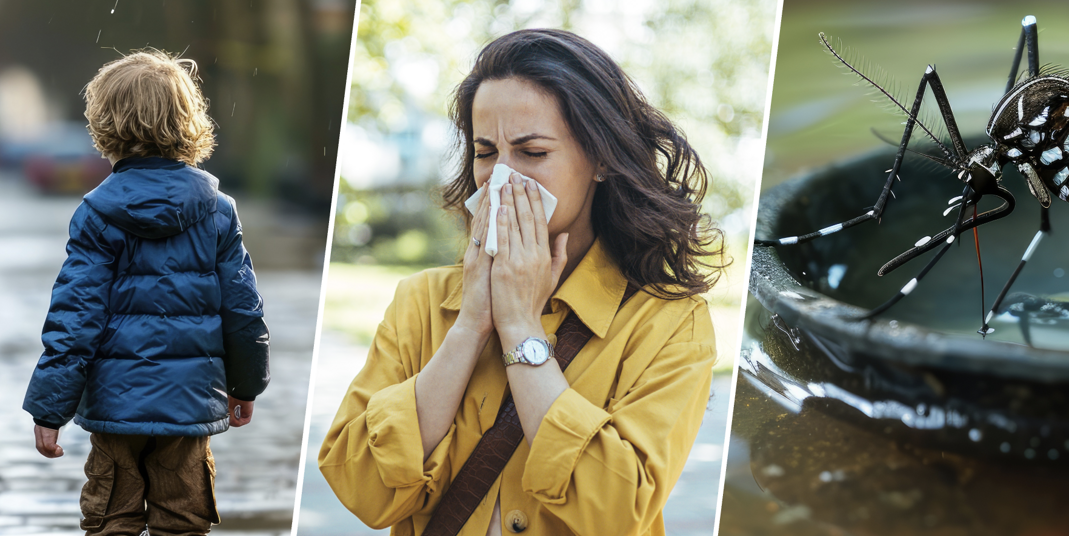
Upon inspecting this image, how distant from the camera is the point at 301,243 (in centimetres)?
399

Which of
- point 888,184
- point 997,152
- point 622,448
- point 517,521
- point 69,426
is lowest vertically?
point 69,426

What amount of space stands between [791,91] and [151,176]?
1.74 meters

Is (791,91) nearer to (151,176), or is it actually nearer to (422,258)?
(422,258)

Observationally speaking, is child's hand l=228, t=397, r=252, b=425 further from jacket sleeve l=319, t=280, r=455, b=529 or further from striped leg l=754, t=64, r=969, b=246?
striped leg l=754, t=64, r=969, b=246

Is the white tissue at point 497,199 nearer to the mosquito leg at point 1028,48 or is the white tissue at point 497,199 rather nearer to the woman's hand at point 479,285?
the woman's hand at point 479,285

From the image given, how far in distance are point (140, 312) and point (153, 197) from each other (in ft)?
0.84

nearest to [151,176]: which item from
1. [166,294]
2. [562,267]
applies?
[166,294]

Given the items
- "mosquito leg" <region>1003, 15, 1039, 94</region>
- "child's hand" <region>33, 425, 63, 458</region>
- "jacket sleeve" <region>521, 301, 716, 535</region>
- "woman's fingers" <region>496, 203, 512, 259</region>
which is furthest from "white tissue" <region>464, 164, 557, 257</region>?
"mosquito leg" <region>1003, 15, 1039, 94</region>

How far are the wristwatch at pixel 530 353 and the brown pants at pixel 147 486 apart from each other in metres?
0.78

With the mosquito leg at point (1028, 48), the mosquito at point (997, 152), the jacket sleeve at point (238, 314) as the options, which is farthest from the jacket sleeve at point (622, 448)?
the mosquito leg at point (1028, 48)

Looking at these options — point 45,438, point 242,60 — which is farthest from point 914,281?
point 242,60

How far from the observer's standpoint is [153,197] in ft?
5.19

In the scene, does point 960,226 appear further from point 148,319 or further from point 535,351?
point 148,319

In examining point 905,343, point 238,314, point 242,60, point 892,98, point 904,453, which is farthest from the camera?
point 242,60
